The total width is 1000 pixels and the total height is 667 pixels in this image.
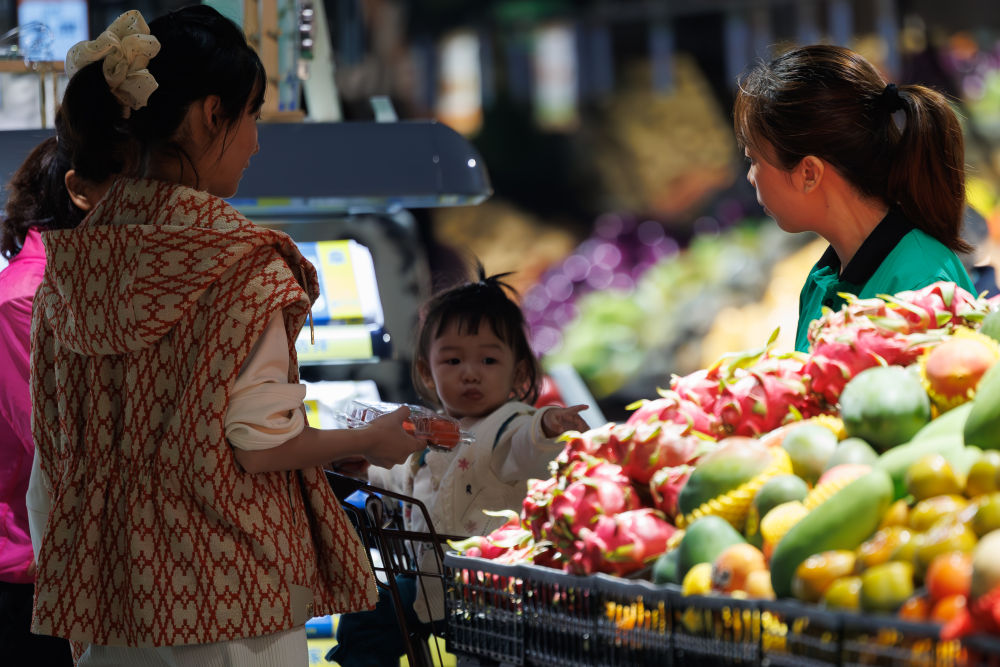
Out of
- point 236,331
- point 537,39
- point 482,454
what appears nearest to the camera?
point 236,331

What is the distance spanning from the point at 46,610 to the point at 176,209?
1.95 feet

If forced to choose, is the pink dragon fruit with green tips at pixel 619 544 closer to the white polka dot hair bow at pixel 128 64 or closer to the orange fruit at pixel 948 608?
the orange fruit at pixel 948 608

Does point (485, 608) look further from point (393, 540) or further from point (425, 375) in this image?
point (425, 375)

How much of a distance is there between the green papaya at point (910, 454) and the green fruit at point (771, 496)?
0.09m

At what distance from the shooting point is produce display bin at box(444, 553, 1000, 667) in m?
1.01

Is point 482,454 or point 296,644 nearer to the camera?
point 296,644

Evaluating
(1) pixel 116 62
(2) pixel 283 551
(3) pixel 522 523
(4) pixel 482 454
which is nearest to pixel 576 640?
(3) pixel 522 523

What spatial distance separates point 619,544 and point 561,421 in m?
0.93

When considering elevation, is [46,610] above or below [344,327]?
above

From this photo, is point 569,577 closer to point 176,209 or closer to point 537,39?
point 176,209

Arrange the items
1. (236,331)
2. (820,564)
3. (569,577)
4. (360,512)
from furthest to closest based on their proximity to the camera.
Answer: (360,512) → (236,331) → (569,577) → (820,564)

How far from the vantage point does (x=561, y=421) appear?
229 cm

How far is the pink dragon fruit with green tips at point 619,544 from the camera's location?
1362 millimetres

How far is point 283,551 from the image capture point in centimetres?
166
